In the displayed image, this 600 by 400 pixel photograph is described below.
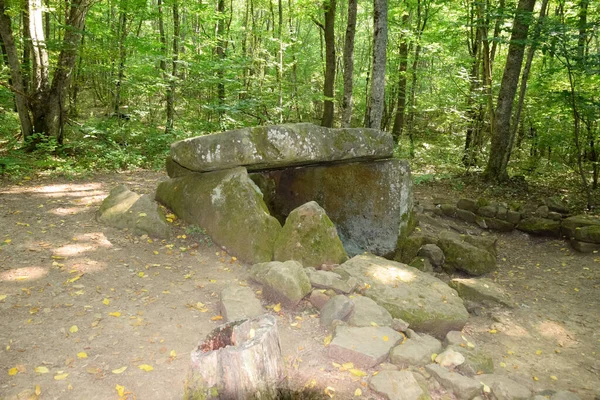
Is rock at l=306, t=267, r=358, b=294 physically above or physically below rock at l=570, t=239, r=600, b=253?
above

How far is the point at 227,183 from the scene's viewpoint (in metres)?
5.18

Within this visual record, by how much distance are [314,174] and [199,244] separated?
2.55m

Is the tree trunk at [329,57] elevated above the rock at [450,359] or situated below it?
above

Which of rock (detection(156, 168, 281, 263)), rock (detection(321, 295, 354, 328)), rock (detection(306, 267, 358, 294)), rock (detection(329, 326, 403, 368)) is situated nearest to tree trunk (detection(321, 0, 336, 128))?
rock (detection(156, 168, 281, 263))

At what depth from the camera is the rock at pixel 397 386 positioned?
2711 millimetres

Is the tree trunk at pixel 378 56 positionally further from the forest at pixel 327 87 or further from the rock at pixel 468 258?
the rock at pixel 468 258

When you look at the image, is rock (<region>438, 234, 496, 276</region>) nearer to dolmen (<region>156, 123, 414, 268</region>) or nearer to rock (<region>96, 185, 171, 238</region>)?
dolmen (<region>156, 123, 414, 268</region>)

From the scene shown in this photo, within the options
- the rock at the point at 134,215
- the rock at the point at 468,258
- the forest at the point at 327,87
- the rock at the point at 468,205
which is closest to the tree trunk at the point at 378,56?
the forest at the point at 327,87

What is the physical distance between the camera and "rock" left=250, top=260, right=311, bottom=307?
3.83 metres

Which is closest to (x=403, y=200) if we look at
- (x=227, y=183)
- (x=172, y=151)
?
(x=227, y=183)

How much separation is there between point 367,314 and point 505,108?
8463mm

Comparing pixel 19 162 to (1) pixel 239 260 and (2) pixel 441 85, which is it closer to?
(1) pixel 239 260

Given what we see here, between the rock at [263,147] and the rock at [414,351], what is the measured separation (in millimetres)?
2975

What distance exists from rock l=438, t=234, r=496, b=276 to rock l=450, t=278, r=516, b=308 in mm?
886
